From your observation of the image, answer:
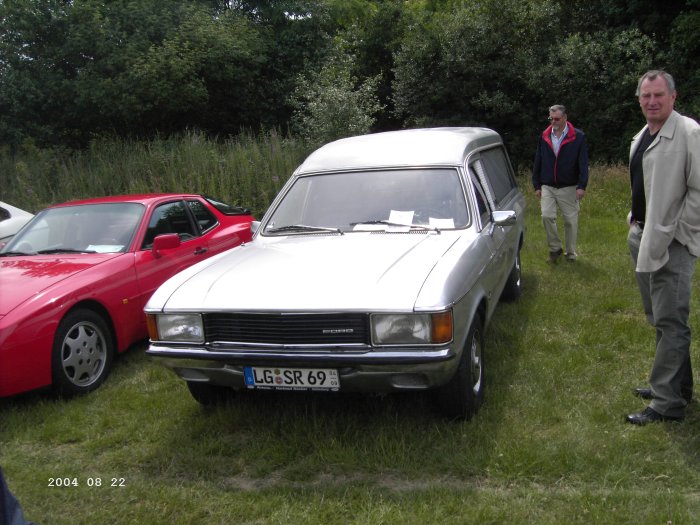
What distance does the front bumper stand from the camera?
3.44m

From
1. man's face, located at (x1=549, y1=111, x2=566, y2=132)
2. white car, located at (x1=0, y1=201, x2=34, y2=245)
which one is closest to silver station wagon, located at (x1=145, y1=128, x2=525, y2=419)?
man's face, located at (x1=549, y1=111, x2=566, y2=132)

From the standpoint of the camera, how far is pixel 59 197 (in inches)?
501

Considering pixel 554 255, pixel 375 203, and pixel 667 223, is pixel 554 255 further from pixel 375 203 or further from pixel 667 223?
pixel 667 223

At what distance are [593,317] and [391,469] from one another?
3263 mm

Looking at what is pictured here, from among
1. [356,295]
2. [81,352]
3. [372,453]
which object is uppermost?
[356,295]

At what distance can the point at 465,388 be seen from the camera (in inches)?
150

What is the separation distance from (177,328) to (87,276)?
1.64 m

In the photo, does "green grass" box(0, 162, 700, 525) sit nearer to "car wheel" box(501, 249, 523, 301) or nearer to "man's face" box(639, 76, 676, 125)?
"car wheel" box(501, 249, 523, 301)

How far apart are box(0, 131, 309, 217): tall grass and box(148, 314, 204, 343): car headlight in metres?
8.10

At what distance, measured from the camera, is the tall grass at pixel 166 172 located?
40.4ft

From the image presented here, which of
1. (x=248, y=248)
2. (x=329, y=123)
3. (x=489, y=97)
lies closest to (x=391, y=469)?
(x=248, y=248)

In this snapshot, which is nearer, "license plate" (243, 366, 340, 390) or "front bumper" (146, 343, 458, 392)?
"front bumper" (146, 343, 458, 392)

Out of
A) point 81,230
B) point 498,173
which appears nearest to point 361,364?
point 81,230

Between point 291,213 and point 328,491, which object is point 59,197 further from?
point 328,491
